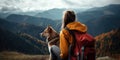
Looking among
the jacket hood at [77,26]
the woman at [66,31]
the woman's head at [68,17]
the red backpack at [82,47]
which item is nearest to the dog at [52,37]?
the woman at [66,31]

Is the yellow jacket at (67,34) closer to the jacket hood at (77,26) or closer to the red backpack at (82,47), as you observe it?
the jacket hood at (77,26)

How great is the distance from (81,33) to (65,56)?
0.70 metres

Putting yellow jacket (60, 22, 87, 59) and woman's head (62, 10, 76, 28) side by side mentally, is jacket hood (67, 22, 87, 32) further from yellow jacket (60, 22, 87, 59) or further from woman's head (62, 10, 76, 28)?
woman's head (62, 10, 76, 28)

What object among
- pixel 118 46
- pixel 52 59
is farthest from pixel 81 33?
pixel 118 46

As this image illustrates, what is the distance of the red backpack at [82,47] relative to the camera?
239 inches

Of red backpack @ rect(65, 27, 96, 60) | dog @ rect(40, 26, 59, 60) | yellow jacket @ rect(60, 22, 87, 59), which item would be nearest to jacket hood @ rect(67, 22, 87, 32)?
yellow jacket @ rect(60, 22, 87, 59)

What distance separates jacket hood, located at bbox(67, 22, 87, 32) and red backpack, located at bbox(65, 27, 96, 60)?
0.10m

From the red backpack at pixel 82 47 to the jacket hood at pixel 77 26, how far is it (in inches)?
4.0

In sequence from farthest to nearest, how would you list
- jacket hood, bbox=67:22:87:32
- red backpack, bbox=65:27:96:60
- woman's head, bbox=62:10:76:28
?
woman's head, bbox=62:10:76:28
jacket hood, bbox=67:22:87:32
red backpack, bbox=65:27:96:60

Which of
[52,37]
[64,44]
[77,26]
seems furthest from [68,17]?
[52,37]

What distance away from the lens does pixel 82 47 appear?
20.1 ft

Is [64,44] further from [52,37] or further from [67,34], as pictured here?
[52,37]

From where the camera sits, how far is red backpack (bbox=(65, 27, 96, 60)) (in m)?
6.06

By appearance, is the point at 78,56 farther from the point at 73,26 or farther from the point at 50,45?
the point at 50,45
